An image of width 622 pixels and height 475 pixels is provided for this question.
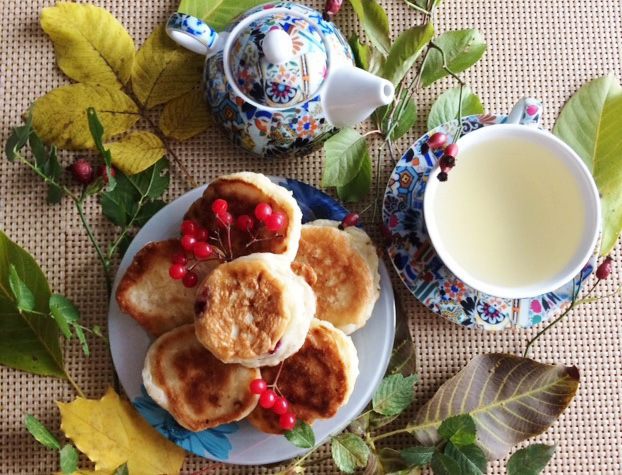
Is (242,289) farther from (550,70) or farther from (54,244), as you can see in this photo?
(550,70)

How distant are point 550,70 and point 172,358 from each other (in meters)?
0.74

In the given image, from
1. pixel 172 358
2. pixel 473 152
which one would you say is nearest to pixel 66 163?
pixel 172 358

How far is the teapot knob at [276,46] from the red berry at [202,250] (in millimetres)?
254

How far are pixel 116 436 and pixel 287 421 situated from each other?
0.88ft

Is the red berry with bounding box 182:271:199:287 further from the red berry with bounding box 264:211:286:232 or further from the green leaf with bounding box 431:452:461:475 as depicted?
the green leaf with bounding box 431:452:461:475

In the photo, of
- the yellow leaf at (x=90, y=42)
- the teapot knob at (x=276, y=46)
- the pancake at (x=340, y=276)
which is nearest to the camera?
the teapot knob at (x=276, y=46)

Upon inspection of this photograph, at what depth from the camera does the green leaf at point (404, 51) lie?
1136mm

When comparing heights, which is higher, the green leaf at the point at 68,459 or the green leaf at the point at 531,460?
the green leaf at the point at 531,460

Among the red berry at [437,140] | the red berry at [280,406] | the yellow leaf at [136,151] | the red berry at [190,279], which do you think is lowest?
the red berry at [280,406]

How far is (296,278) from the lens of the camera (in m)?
1.01

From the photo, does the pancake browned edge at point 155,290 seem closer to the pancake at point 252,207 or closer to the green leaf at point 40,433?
the pancake at point 252,207

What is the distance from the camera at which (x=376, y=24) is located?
1.17 metres

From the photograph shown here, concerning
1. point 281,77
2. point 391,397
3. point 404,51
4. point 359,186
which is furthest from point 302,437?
point 404,51

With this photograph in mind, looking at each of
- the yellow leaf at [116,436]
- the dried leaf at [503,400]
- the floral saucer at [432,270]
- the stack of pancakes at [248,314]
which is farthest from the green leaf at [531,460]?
the yellow leaf at [116,436]
